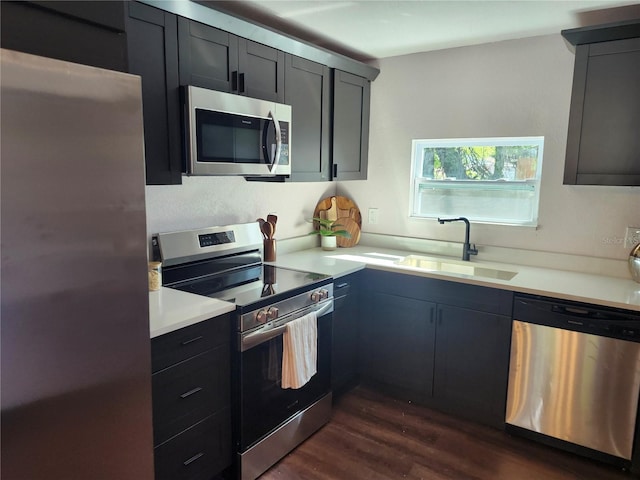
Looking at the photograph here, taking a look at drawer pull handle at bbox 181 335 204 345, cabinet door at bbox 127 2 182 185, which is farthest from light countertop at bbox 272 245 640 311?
cabinet door at bbox 127 2 182 185

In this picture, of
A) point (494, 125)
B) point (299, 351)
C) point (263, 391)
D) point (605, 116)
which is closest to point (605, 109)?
point (605, 116)

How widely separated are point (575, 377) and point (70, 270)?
7.80 feet

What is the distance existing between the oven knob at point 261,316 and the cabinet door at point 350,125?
1381mm

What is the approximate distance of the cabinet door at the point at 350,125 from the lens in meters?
3.14

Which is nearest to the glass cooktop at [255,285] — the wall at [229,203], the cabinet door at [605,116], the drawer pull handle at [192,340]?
the drawer pull handle at [192,340]

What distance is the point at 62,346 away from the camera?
1.11 metres

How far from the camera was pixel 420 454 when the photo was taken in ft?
7.95

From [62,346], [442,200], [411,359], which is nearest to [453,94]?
[442,200]

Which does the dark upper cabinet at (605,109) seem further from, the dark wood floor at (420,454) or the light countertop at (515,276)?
the dark wood floor at (420,454)

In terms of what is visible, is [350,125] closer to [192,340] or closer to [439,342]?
[439,342]

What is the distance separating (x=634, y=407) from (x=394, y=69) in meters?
2.58

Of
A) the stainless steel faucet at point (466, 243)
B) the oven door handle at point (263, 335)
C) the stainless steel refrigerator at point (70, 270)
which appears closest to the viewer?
the stainless steel refrigerator at point (70, 270)

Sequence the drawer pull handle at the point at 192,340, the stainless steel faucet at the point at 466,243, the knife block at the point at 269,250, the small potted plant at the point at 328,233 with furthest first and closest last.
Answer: the small potted plant at the point at 328,233 → the stainless steel faucet at the point at 466,243 → the knife block at the point at 269,250 → the drawer pull handle at the point at 192,340

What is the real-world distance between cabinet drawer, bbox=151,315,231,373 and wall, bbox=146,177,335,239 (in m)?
0.73
